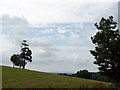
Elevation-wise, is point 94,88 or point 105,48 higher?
point 105,48

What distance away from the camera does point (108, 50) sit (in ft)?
105

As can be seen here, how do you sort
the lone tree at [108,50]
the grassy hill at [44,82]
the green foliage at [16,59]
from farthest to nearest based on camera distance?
1. the green foliage at [16,59]
2. the lone tree at [108,50]
3. the grassy hill at [44,82]

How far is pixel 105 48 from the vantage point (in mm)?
32156

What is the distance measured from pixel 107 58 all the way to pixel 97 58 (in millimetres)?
1815

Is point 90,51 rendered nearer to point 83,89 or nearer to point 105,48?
point 105,48

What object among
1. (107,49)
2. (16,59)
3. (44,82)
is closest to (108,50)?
(107,49)

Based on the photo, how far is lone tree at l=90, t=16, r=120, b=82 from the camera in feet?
103

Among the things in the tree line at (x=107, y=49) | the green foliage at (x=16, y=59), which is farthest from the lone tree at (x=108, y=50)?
the green foliage at (x=16, y=59)

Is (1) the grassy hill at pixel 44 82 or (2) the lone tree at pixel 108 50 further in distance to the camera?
(2) the lone tree at pixel 108 50

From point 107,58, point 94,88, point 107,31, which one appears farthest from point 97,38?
point 94,88

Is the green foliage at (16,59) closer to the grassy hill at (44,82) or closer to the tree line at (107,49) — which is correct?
the grassy hill at (44,82)

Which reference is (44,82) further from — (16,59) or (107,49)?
(16,59)

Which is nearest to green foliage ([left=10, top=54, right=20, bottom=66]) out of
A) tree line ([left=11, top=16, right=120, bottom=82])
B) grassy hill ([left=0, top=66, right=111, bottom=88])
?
grassy hill ([left=0, top=66, right=111, bottom=88])

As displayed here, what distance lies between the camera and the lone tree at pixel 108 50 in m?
31.4
